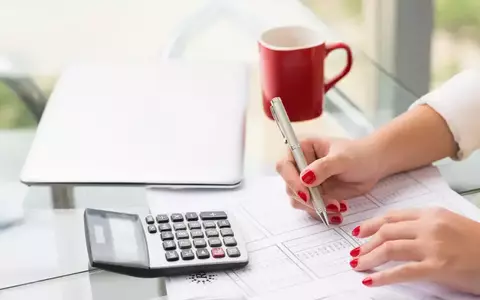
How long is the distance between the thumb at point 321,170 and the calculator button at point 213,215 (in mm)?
86

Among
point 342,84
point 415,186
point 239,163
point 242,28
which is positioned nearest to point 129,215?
point 239,163

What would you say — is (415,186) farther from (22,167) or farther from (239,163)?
(22,167)

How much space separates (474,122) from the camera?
2.97 ft

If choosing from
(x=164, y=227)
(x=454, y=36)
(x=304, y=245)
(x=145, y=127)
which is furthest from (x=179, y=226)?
(x=454, y=36)

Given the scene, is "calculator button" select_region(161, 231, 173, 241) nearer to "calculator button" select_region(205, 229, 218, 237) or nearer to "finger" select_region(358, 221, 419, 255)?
"calculator button" select_region(205, 229, 218, 237)

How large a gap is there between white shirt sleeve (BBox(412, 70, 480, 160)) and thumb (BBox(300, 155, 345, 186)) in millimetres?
150

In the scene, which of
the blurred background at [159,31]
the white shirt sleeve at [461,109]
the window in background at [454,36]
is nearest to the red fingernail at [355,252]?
the white shirt sleeve at [461,109]

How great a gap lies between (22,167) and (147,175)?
0.47ft

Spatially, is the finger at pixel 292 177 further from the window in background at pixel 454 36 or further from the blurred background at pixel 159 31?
the window in background at pixel 454 36

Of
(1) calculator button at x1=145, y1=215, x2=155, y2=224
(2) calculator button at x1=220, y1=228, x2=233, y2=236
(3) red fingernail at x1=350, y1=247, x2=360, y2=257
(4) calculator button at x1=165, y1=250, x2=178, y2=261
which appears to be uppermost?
(1) calculator button at x1=145, y1=215, x2=155, y2=224

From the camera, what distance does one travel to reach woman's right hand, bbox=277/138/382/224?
81 centimetres

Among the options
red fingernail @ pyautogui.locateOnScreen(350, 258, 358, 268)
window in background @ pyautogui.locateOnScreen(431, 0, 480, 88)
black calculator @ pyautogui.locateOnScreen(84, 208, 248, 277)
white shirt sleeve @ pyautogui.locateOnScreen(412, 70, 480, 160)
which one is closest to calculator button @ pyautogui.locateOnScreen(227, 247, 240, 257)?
black calculator @ pyautogui.locateOnScreen(84, 208, 248, 277)

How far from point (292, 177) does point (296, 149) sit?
3 cm

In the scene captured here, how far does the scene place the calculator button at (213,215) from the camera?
796 mm
